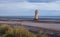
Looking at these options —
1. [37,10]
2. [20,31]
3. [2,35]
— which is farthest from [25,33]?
[37,10]

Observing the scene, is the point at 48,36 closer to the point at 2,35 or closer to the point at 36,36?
the point at 36,36

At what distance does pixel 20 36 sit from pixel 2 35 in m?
0.84

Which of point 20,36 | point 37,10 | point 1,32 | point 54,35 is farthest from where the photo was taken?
point 37,10

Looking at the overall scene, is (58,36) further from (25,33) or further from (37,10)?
(37,10)

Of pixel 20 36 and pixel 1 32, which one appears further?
pixel 1 32

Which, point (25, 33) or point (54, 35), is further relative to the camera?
point (54, 35)

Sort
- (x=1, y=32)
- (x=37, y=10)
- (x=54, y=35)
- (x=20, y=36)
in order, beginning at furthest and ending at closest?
(x=37, y=10)
(x=54, y=35)
(x=1, y=32)
(x=20, y=36)

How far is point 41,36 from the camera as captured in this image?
37.1ft

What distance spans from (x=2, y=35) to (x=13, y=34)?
0.51 metres

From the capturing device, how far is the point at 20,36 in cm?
1083

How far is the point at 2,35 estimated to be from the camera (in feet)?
36.0

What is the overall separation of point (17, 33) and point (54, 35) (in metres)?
2.39

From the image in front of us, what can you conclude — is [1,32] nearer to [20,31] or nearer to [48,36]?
[20,31]

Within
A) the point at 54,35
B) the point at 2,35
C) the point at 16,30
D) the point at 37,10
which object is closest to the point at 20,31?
the point at 16,30
